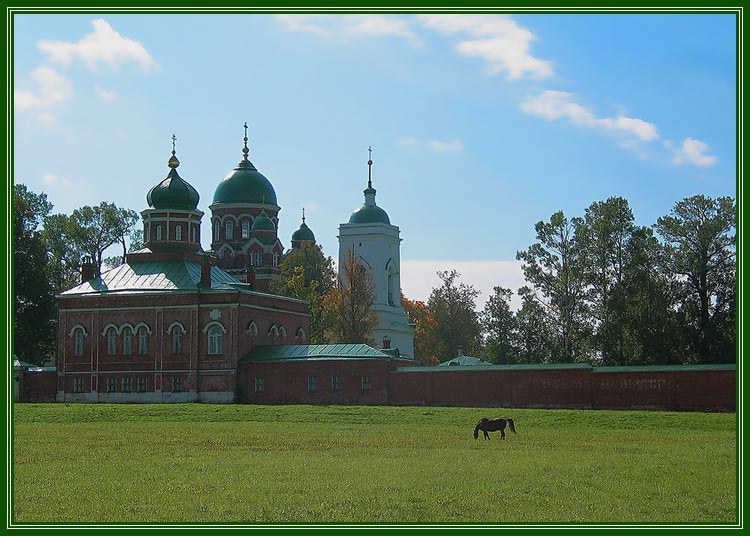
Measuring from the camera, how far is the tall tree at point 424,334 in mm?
88125

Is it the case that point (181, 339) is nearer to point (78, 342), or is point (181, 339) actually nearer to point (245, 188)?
point (78, 342)

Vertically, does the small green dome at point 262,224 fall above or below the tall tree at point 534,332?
above

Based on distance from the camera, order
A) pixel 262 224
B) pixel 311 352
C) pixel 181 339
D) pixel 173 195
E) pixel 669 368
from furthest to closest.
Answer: pixel 262 224, pixel 173 195, pixel 181 339, pixel 311 352, pixel 669 368

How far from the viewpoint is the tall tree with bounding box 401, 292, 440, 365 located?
3469 inches

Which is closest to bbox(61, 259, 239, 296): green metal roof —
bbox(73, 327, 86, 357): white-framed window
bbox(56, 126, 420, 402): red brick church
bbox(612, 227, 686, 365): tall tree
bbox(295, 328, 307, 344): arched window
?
bbox(56, 126, 420, 402): red brick church

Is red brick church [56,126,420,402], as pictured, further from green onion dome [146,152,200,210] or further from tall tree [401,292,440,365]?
tall tree [401,292,440,365]

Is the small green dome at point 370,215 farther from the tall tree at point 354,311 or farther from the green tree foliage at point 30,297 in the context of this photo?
the green tree foliage at point 30,297

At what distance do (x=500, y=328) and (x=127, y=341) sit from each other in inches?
919

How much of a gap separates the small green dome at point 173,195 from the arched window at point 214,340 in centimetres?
850

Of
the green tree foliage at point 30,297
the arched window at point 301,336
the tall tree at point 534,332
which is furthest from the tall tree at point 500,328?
the green tree foliage at point 30,297

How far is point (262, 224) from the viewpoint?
72750 mm

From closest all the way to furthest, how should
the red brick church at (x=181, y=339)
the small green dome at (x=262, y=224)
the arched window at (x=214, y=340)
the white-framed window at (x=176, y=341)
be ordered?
the red brick church at (x=181, y=339) → the arched window at (x=214, y=340) → the white-framed window at (x=176, y=341) → the small green dome at (x=262, y=224)

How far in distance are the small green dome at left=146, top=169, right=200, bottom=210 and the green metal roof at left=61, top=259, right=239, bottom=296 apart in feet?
10.5

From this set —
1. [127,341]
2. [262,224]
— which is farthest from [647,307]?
[262,224]
